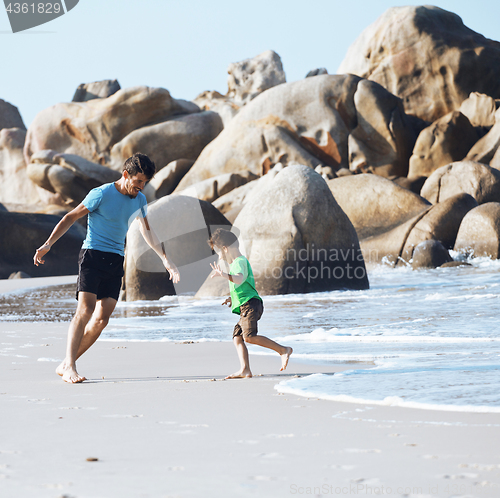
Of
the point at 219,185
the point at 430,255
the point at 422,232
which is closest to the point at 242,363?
the point at 430,255

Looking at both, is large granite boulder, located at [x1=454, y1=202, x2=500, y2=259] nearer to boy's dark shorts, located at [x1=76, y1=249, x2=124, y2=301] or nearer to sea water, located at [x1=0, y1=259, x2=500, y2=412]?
sea water, located at [x1=0, y1=259, x2=500, y2=412]

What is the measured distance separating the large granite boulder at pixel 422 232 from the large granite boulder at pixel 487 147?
20.0ft

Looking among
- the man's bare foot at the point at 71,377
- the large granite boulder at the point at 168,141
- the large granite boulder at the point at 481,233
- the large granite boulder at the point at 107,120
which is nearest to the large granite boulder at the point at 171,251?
the man's bare foot at the point at 71,377

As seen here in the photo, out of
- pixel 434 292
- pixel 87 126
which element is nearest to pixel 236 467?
pixel 434 292

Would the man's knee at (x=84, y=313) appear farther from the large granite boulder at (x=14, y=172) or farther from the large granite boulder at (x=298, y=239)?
the large granite boulder at (x=14, y=172)

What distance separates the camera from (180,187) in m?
28.1

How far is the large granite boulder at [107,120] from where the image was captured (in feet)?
115

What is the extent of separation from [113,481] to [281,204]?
9183 millimetres

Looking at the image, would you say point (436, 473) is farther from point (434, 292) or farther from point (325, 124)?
point (325, 124)

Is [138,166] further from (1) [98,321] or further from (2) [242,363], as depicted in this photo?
(2) [242,363]

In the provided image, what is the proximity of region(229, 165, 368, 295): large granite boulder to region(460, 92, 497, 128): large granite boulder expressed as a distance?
17.6 metres

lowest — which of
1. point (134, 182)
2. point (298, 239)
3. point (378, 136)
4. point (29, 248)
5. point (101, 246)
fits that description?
point (29, 248)

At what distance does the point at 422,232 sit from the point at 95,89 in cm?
3249

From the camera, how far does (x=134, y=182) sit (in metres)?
4.14
